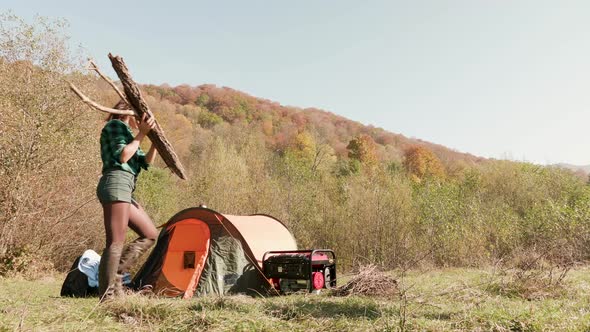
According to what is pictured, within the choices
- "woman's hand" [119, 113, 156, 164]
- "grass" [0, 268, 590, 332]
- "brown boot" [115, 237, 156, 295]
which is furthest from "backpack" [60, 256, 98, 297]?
"woman's hand" [119, 113, 156, 164]

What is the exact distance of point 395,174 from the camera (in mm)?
16828

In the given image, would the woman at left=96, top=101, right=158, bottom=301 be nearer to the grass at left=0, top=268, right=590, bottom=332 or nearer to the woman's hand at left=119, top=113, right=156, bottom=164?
the woman's hand at left=119, top=113, right=156, bottom=164

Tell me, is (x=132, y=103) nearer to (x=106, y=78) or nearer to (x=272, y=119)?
(x=106, y=78)

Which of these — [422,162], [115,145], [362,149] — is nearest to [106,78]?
[115,145]

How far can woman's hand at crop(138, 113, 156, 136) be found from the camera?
14.7 feet

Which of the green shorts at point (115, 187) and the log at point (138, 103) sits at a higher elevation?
the log at point (138, 103)

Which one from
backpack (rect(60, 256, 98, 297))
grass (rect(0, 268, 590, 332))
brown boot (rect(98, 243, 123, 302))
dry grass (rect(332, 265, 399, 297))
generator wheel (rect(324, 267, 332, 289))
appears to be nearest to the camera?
grass (rect(0, 268, 590, 332))

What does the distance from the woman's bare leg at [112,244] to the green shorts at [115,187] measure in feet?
0.18

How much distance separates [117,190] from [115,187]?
3cm

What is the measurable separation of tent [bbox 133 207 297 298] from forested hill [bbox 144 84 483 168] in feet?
87.3

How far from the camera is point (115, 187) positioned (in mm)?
4188

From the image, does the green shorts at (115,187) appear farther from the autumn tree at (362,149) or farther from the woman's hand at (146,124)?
the autumn tree at (362,149)

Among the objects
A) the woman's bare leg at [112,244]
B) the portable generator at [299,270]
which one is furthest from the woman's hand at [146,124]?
the portable generator at [299,270]

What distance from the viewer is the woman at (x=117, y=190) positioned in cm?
415
